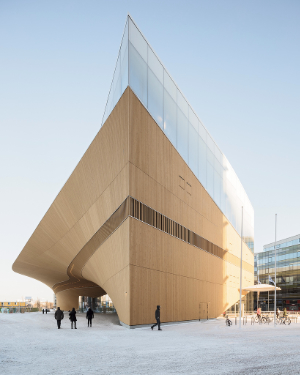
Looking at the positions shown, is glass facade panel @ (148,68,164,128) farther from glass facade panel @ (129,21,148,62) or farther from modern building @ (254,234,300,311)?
modern building @ (254,234,300,311)

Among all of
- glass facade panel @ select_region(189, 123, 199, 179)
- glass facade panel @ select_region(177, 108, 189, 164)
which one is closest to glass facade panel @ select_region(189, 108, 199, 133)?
glass facade panel @ select_region(189, 123, 199, 179)

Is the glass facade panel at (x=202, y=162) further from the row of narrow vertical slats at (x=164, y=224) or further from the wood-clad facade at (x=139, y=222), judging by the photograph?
the row of narrow vertical slats at (x=164, y=224)

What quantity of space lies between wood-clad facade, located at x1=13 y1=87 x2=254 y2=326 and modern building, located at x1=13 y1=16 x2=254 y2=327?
0.06 metres

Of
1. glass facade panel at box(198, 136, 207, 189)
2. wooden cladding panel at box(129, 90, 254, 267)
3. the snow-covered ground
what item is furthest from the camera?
glass facade panel at box(198, 136, 207, 189)

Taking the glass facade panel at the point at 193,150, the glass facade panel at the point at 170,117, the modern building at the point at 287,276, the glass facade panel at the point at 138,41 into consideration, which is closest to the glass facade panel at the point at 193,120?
the glass facade panel at the point at 193,150

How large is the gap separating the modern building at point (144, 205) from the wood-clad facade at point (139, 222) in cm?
6

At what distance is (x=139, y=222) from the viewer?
826 inches

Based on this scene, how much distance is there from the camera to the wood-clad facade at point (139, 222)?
813 inches

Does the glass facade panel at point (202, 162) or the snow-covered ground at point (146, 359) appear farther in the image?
the glass facade panel at point (202, 162)

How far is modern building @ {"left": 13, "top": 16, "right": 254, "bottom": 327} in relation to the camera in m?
20.8

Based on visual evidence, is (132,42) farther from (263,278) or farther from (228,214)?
(263,278)

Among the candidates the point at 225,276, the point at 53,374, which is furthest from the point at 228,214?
the point at 53,374

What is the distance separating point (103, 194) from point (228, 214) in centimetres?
2379

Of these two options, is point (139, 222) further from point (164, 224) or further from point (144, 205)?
point (164, 224)
